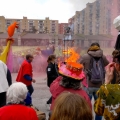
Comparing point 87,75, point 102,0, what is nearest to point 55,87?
point 87,75

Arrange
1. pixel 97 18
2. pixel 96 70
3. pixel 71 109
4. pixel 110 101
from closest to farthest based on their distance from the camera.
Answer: pixel 71 109
pixel 110 101
pixel 96 70
pixel 97 18

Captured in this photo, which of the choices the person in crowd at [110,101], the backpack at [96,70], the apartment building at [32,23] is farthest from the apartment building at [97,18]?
the apartment building at [32,23]

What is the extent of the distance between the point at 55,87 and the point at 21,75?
385 cm

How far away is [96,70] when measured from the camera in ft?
19.7

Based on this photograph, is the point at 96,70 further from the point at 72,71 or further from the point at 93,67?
the point at 72,71

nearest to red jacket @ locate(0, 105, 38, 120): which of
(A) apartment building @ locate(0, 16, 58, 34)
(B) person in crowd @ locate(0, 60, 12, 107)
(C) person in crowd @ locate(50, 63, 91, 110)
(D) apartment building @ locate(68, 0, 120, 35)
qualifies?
(C) person in crowd @ locate(50, 63, 91, 110)

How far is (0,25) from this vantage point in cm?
4588

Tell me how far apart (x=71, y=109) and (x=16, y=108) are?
100cm

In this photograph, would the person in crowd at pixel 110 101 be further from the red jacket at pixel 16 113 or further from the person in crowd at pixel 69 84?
the person in crowd at pixel 69 84

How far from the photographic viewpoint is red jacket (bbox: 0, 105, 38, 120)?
3170 millimetres

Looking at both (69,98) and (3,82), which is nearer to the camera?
(69,98)

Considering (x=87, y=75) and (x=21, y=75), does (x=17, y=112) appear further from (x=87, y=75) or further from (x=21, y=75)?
(x=21, y=75)

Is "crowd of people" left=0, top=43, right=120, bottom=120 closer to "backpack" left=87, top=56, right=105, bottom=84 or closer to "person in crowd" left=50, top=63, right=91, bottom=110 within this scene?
"person in crowd" left=50, top=63, right=91, bottom=110

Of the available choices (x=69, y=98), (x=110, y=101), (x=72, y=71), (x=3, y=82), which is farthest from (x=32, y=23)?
(x=69, y=98)
